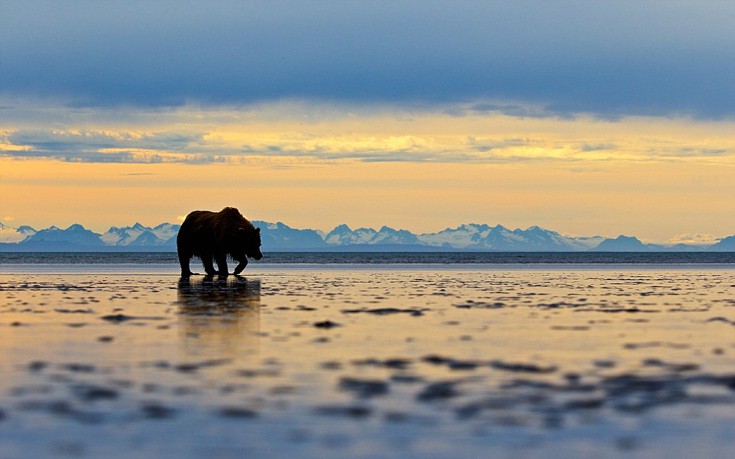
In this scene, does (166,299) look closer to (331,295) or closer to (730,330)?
(331,295)

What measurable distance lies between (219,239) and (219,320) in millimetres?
26832

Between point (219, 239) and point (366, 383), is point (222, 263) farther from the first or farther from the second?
point (366, 383)

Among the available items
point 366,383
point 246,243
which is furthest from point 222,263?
point 366,383

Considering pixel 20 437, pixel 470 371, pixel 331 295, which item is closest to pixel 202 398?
pixel 20 437

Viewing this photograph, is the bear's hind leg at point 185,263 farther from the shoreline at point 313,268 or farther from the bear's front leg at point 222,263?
the shoreline at point 313,268

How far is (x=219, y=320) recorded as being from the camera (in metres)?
21.9

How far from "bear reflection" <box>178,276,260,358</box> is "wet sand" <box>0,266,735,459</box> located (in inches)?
3.3

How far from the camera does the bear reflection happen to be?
16.5m

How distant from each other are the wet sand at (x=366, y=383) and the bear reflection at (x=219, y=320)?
8 centimetres

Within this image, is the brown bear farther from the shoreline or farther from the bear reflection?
the bear reflection

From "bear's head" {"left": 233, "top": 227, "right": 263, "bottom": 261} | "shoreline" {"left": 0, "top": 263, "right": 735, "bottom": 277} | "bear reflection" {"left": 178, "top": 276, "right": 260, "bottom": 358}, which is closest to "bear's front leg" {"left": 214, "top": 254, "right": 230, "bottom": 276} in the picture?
"bear's head" {"left": 233, "top": 227, "right": 263, "bottom": 261}

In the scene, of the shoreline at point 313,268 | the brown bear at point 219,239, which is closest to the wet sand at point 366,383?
the brown bear at point 219,239

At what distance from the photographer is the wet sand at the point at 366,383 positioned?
30.2 ft

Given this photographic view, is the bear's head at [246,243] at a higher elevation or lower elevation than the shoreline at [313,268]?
higher
